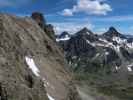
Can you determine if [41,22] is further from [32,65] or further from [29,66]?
[29,66]

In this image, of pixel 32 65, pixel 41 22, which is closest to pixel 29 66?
pixel 32 65

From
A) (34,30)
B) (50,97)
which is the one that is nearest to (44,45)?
(34,30)

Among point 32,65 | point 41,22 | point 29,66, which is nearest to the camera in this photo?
point 29,66

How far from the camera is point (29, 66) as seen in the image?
77375 millimetres

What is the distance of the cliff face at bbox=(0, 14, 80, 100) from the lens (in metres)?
56.9

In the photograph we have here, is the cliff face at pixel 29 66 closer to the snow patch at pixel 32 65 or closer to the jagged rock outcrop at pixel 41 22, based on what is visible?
the snow patch at pixel 32 65

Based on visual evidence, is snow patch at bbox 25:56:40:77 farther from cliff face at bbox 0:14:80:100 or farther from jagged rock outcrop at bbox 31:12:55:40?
jagged rock outcrop at bbox 31:12:55:40

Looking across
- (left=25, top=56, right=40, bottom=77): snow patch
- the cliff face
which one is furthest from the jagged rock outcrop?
(left=25, top=56, right=40, bottom=77): snow patch

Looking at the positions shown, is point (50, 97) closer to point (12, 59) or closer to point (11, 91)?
point (12, 59)

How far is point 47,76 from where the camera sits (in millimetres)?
84250

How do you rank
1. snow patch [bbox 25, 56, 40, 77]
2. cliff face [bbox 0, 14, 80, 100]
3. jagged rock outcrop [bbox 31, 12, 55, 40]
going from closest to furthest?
cliff face [bbox 0, 14, 80, 100]
snow patch [bbox 25, 56, 40, 77]
jagged rock outcrop [bbox 31, 12, 55, 40]

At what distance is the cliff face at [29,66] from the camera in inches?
2239

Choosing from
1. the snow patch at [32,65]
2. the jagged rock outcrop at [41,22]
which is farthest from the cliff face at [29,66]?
the jagged rock outcrop at [41,22]

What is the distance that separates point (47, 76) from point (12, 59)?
71.0ft
